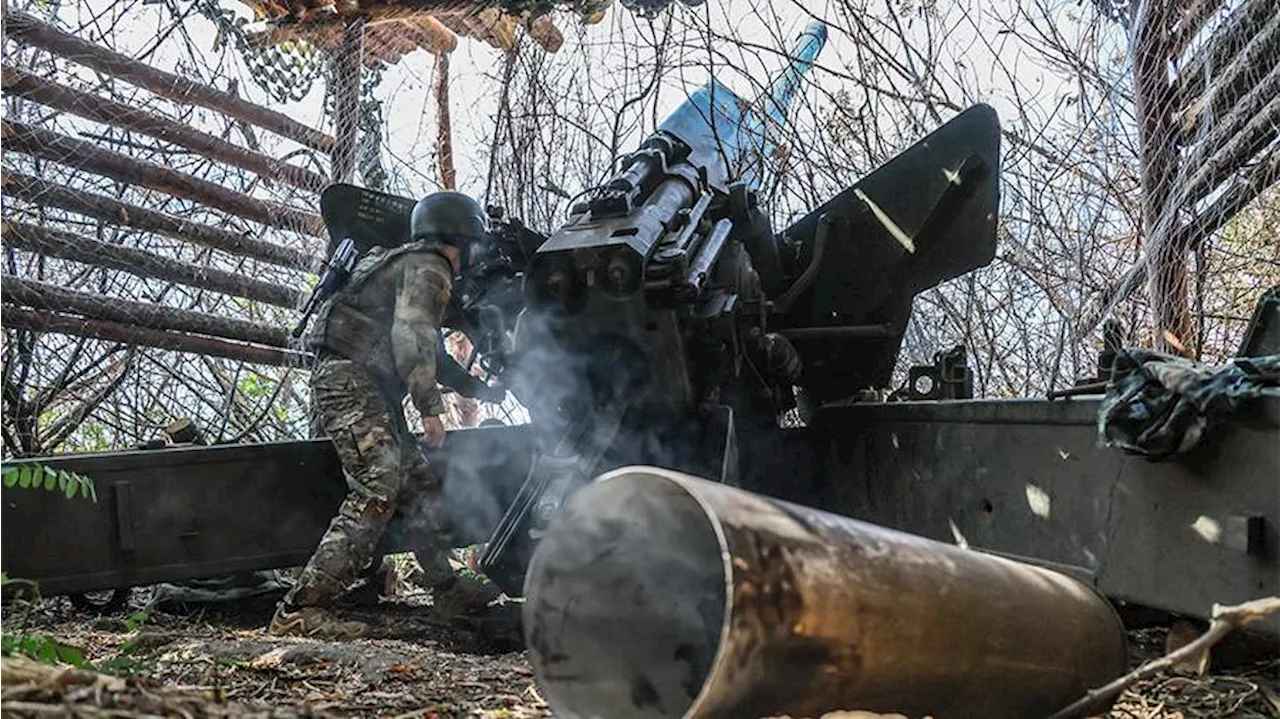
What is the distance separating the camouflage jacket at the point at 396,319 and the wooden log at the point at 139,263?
106 inches

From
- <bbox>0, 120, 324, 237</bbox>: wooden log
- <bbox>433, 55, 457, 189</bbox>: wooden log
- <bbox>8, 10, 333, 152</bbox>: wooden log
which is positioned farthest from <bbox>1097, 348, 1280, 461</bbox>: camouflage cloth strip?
<bbox>8, 10, 333, 152</bbox>: wooden log

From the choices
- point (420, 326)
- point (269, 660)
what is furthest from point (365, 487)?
point (269, 660)

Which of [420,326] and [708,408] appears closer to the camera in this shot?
[708,408]

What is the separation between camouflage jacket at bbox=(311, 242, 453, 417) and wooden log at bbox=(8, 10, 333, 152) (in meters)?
3.06

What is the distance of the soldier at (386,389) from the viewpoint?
477cm

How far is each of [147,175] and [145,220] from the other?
13.9 inches

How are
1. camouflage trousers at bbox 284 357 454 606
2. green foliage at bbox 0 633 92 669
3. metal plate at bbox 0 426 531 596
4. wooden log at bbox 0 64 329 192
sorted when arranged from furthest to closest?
wooden log at bbox 0 64 329 192 < camouflage trousers at bbox 284 357 454 606 < metal plate at bbox 0 426 531 596 < green foliage at bbox 0 633 92 669

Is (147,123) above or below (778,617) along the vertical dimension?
above

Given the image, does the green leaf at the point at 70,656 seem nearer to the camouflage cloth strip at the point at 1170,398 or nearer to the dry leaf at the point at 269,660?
the dry leaf at the point at 269,660

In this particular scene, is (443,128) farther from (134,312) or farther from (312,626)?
(312,626)

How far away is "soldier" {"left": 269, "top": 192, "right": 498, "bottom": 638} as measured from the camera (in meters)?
4.77

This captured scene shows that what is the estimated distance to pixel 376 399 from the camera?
16.9ft

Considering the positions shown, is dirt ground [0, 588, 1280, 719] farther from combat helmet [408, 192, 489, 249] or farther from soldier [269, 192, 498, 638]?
combat helmet [408, 192, 489, 249]

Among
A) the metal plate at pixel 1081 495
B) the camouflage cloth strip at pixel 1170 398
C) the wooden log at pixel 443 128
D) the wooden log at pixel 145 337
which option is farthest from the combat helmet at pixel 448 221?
the camouflage cloth strip at pixel 1170 398
